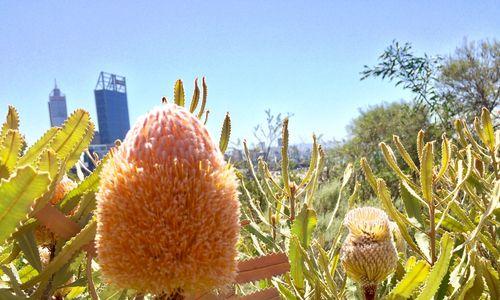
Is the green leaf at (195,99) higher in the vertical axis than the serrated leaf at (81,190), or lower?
higher

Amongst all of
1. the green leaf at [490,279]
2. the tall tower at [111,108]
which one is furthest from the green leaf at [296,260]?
the tall tower at [111,108]

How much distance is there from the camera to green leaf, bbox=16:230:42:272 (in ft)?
2.01

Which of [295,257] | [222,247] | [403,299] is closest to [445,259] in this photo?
[403,299]

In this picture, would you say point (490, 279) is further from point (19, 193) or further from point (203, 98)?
point (19, 193)

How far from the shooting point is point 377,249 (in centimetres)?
78

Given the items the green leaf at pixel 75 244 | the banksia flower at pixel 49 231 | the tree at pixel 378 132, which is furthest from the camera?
the tree at pixel 378 132

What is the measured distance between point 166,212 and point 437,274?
0.39m

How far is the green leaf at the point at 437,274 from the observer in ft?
2.12

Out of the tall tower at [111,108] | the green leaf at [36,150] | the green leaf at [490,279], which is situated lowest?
the green leaf at [490,279]

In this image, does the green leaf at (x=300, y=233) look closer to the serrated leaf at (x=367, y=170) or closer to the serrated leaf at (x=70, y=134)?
the serrated leaf at (x=367, y=170)

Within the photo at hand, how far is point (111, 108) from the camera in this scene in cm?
10681

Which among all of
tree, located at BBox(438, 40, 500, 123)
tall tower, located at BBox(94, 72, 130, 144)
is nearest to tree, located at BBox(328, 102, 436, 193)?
tree, located at BBox(438, 40, 500, 123)

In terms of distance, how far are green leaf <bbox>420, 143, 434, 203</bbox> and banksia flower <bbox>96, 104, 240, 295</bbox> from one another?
1.43 feet

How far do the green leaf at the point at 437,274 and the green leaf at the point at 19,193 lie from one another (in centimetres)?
47
